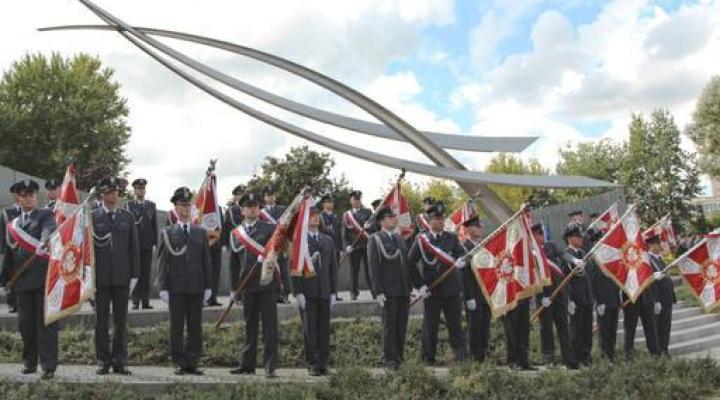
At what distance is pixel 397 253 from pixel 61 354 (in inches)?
156

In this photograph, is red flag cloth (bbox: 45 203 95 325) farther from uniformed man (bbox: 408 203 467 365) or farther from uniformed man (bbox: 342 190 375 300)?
uniformed man (bbox: 342 190 375 300)

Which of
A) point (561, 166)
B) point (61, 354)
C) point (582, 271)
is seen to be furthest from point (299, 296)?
point (561, 166)

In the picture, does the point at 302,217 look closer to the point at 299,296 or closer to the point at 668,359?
the point at 299,296

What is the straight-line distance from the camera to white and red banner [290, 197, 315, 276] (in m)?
7.92

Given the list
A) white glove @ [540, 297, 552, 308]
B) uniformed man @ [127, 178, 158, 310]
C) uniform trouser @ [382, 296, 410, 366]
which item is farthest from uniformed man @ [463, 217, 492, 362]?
uniformed man @ [127, 178, 158, 310]

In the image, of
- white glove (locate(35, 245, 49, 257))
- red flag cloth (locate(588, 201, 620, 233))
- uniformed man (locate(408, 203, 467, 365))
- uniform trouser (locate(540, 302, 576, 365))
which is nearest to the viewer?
white glove (locate(35, 245, 49, 257))

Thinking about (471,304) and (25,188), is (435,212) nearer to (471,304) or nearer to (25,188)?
(471,304)

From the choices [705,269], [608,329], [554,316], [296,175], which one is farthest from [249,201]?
[296,175]

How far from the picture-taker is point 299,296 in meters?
8.14

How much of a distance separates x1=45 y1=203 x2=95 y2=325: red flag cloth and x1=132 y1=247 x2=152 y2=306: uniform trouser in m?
3.62

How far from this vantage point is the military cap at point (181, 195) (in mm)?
7934

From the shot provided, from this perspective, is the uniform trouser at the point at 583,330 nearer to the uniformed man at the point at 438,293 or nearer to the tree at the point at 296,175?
the uniformed man at the point at 438,293

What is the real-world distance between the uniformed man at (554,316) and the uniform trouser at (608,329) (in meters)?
0.65

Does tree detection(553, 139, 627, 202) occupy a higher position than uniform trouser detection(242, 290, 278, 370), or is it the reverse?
tree detection(553, 139, 627, 202)
